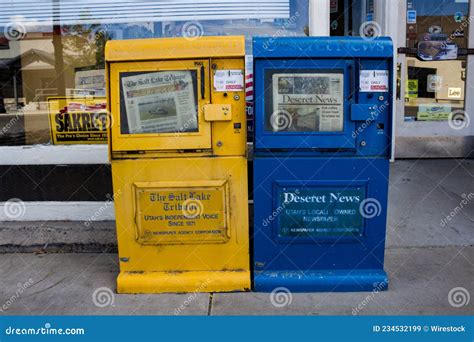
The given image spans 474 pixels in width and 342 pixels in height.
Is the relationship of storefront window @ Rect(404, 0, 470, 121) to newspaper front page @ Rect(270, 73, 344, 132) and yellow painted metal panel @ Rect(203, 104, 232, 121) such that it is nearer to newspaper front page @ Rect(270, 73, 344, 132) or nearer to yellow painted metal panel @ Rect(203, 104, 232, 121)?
newspaper front page @ Rect(270, 73, 344, 132)

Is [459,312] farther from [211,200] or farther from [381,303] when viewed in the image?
[211,200]

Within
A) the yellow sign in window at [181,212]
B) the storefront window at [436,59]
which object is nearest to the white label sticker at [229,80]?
the yellow sign in window at [181,212]

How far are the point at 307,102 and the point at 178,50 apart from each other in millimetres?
1002

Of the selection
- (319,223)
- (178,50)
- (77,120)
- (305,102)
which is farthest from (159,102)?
(77,120)

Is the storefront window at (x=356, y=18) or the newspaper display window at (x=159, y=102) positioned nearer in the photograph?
the newspaper display window at (x=159, y=102)

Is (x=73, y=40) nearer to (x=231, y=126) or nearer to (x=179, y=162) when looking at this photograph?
(x=179, y=162)

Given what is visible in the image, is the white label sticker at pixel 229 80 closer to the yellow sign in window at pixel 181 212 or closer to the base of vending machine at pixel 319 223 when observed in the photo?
the base of vending machine at pixel 319 223

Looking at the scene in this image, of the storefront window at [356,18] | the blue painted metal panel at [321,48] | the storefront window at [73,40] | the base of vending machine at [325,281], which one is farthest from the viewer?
the storefront window at [356,18]

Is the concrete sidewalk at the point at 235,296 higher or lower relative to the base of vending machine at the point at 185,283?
lower

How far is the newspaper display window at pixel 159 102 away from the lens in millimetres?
3613

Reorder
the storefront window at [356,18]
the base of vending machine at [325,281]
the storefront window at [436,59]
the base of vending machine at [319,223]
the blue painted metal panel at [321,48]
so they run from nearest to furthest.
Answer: the blue painted metal panel at [321,48] → the base of vending machine at [319,223] → the base of vending machine at [325,281] → the storefront window at [356,18] → the storefront window at [436,59]

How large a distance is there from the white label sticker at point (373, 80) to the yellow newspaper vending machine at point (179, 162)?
864 mm

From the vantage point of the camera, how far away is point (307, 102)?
3596 millimetres

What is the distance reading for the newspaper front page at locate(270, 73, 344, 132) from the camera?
11.8 feet
